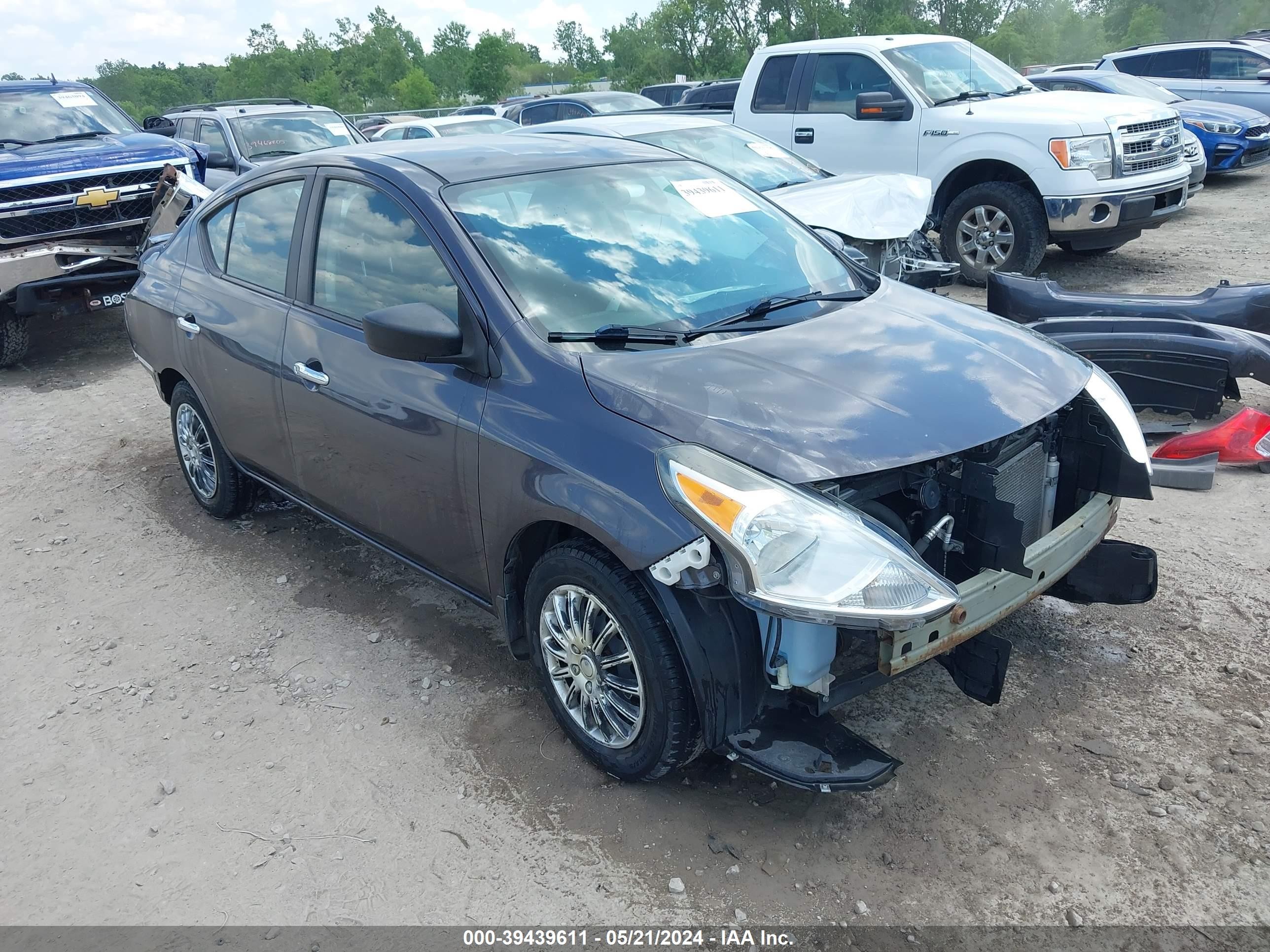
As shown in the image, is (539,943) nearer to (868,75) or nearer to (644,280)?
(644,280)

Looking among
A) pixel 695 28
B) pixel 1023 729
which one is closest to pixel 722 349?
pixel 1023 729

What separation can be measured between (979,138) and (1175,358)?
406 cm

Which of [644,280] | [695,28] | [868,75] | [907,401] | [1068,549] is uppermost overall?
[695,28]

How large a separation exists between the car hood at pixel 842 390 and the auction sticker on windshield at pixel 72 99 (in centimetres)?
874

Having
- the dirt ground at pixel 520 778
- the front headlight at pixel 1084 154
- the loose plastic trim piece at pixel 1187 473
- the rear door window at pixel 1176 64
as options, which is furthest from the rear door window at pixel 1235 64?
the dirt ground at pixel 520 778

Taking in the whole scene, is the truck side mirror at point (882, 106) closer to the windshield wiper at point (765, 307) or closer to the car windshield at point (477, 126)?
the car windshield at point (477, 126)

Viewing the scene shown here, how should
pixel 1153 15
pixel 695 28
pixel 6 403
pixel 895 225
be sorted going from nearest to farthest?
1. pixel 895 225
2. pixel 6 403
3. pixel 1153 15
4. pixel 695 28

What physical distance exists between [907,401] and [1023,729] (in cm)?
120

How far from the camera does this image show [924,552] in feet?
9.48

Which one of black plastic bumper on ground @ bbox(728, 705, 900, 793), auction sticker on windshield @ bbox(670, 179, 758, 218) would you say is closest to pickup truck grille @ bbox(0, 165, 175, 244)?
auction sticker on windshield @ bbox(670, 179, 758, 218)

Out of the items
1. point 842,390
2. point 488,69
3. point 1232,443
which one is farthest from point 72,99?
point 488,69

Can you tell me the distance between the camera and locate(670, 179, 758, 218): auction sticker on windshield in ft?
12.8

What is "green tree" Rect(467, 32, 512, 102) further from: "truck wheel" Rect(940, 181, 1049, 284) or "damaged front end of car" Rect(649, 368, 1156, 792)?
"damaged front end of car" Rect(649, 368, 1156, 792)

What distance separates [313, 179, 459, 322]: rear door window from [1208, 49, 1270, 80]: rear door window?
645 inches
